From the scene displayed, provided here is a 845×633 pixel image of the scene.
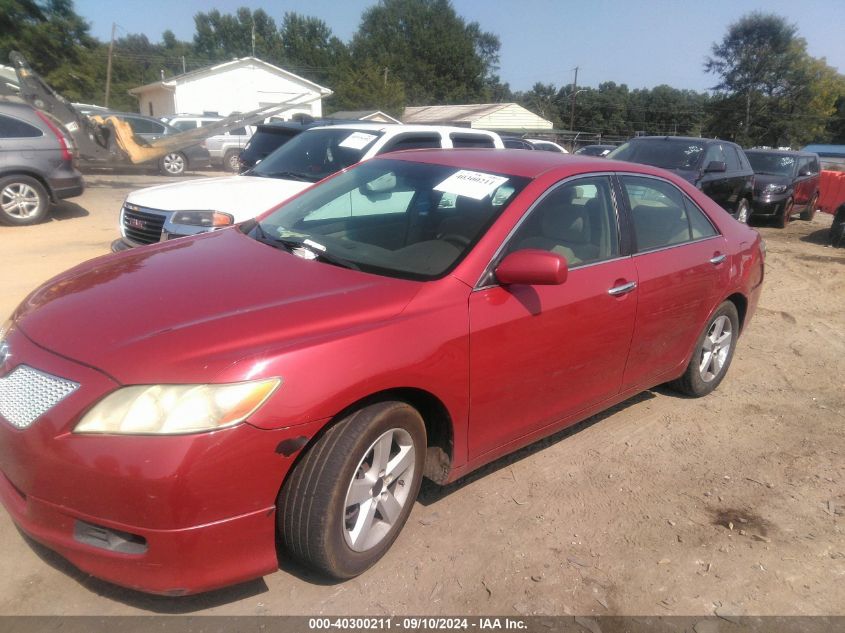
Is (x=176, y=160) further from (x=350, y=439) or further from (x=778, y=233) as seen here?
(x=350, y=439)

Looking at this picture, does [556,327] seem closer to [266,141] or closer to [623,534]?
[623,534]

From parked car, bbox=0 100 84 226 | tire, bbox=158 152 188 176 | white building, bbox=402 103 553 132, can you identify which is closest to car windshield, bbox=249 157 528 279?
parked car, bbox=0 100 84 226

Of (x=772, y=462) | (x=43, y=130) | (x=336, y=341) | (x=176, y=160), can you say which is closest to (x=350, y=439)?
(x=336, y=341)

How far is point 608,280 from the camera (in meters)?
3.55

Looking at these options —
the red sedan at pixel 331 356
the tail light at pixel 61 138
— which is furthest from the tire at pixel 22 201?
the red sedan at pixel 331 356

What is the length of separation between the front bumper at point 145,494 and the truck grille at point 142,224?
369 cm

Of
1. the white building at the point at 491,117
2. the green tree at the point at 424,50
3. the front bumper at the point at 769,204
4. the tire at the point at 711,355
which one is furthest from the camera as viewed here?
the green tree at the point at 424,50

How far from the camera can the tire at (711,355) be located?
15.0 feet

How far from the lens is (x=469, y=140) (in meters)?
7.95

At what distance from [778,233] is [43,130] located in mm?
13420

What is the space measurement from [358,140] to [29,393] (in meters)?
5.11

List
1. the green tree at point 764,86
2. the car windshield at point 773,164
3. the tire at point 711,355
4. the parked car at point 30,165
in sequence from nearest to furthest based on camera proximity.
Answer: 1. the tire at point 711,355
2. the parked car at point 30,165
3. the car windshield at point 773,164
4. the green tree at point 764,86

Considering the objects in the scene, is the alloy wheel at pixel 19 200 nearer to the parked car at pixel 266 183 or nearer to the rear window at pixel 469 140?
the parked car at pixel 266 183

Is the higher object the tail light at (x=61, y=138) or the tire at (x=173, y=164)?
the tail light at (x=61, y=138)
